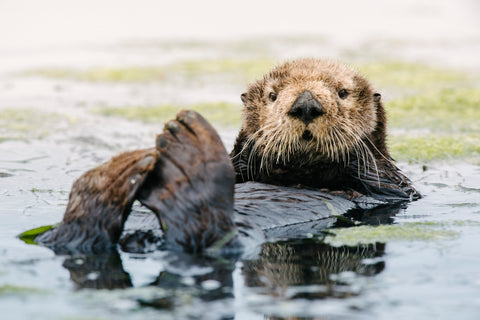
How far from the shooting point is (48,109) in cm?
955

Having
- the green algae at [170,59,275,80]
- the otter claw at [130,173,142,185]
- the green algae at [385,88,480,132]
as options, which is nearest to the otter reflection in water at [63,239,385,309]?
the otter claw at [130,173,142,185]

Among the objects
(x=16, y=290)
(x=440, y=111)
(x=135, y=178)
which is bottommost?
(x=16, y=290)

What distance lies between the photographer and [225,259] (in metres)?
3.41

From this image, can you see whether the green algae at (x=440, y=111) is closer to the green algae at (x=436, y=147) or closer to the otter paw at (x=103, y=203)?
the green algae at (x=436, y=147)

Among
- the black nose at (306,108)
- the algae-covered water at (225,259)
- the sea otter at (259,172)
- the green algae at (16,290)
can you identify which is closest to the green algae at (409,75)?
the algae-covered water at (225,259)

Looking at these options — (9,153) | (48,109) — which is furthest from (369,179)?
(48,109)

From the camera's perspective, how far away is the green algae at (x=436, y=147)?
6.64 m

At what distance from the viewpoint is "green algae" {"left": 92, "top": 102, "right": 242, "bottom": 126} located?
29.0 ft

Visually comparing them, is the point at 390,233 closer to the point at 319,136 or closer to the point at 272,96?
the point at 319,136

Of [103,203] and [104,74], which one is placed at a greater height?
[104,74]

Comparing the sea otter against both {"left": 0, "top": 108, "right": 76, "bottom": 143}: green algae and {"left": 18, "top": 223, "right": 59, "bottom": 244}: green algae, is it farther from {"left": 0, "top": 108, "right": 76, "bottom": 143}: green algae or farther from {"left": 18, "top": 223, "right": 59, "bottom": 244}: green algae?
{"left": 0, "top": 108, "right": 76, "bottom": 143}: green algae

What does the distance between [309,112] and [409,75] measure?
8364 mm

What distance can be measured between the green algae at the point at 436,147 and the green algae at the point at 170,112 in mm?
2332

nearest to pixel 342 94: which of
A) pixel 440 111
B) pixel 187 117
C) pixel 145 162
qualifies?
pixel 187 117
